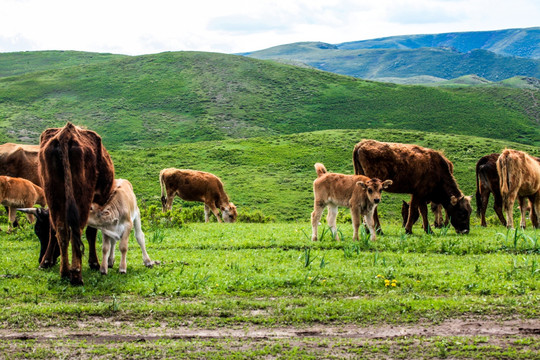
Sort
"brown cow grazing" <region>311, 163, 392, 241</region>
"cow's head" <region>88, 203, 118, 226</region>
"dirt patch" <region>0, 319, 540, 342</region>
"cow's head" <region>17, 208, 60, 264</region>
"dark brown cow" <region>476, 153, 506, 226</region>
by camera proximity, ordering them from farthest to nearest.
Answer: "dark brown cow" <region>476, 153, 506, 226</region>
"brown cow grazing" <region>311, 163, 392, 241</region>
"cow's head" <region>17, 208, 60, 264</region>
"cow's head" <region>88, 203, 118, 226</region>
"dirt patch" <region>0, 319, 540, 342</region>

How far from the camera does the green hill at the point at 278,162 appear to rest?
34.6 meters

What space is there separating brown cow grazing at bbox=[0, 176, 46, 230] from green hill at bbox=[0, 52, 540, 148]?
150 feet

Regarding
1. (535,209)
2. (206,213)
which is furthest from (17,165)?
(535,209)

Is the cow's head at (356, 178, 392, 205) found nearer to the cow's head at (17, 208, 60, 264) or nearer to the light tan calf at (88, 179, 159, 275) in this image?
the light tan calf at (88, 179, 159, 275)

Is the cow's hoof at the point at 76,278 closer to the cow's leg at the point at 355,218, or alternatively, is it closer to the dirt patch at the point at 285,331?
the dirt patch at the point at 285,331

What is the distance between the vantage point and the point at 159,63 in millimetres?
101562

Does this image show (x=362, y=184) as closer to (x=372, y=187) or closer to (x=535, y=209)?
(x=372, y=187)

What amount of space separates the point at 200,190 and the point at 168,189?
181 cm

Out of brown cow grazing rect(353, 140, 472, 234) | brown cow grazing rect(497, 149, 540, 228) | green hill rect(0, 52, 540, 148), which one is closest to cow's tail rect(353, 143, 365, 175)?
brown cow grazing rect(353, 140, 472, 234)

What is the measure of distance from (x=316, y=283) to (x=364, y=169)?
303 inches

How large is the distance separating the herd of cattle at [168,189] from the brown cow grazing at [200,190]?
0.15 ft

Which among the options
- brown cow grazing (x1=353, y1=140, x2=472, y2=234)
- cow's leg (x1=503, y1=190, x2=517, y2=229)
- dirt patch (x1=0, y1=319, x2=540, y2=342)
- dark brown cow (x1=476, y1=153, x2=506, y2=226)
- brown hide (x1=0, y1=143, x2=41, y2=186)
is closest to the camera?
dirt patch (x1=0, y1=319, x2=540, y2=342)

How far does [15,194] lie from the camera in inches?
717

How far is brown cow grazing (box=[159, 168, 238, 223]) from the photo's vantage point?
81.8ft
